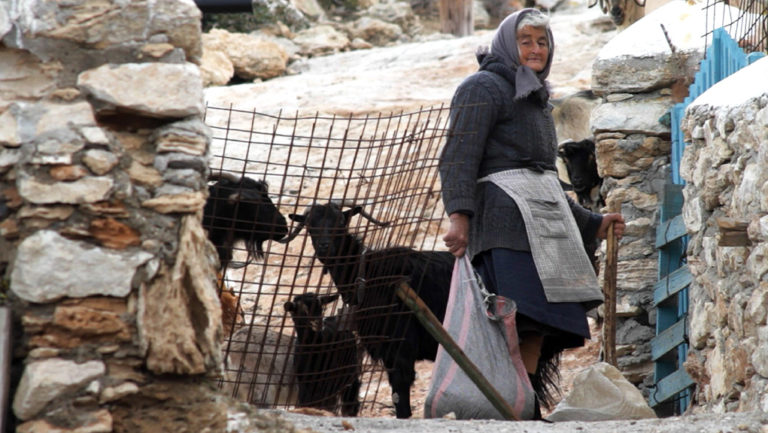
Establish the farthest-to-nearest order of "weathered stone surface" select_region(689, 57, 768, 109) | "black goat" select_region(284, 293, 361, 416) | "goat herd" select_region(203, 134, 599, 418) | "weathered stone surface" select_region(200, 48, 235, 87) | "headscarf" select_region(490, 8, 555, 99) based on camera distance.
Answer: "weathered stone surface" select_region(200, 48, 235, 87)
"black goat" select_region(284, 293, 361, 416)
"goat herd" select_region(203, 134, 599, 418)
"headscarf" select_region(490, 8, 555, 99)
"weathered stone surface" select_region(689, 57, 768, 109)

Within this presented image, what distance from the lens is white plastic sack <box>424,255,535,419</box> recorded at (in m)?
3.72

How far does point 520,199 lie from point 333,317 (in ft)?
3.17

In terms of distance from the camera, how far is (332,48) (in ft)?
49.3

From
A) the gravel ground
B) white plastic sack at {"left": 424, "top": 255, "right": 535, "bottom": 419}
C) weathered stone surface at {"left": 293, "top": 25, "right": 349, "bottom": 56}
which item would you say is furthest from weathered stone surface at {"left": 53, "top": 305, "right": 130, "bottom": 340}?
weathered stone surface at {"left": 293, "top": 25, "right": 349, "bottom": 56}

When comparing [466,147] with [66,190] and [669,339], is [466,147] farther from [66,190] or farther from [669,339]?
[669,339]

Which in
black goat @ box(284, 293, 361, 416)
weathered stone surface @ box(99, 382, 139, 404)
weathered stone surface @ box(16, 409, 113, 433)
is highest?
weathered stone surface @ box(99, 382, 139, 404)

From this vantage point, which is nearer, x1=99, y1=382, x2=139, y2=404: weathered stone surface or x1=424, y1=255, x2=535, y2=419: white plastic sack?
x1=99, y1=382, x2=139, y2=404: weathered stone surface

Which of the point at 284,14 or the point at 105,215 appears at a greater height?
the point at 105,215

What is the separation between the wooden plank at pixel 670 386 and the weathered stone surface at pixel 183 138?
3.28 meters

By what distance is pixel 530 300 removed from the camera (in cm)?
384

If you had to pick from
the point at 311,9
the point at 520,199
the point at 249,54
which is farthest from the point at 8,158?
the point at 311,9

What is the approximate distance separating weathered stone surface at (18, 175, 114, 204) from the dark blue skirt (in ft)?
6.02

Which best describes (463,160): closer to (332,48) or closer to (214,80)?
(214,80)

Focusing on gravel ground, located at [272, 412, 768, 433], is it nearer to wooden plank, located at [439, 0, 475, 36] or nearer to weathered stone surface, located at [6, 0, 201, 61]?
weathered stone surface, located at [6, 0, 201, 61]
